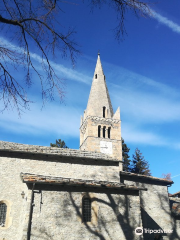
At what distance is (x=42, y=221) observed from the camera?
11.1 meters

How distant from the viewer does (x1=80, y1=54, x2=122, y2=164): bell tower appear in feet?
118

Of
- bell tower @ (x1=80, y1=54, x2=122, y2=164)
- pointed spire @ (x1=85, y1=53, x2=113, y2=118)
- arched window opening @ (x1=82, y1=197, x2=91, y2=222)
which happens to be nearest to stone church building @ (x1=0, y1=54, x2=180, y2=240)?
arched window opening @ (x1=82, y1=197, x2=91, y2=222)

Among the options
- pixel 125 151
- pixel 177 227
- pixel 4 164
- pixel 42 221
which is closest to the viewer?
pixel 42 221

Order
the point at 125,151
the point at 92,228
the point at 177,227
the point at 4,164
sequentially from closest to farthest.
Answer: the point at 92,228 → the point at 4,164 → the point at 177,227 → the point at 125,151

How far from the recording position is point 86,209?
12.4 metres

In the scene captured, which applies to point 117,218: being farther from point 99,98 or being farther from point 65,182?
point 99,98

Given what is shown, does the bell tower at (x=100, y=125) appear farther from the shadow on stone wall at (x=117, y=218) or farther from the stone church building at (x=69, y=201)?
the shadow on stone wall at (x=117, y=218)

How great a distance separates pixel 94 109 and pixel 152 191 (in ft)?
72.6

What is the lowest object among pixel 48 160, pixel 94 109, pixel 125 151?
pixel 48 160

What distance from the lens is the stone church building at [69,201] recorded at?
447 inches

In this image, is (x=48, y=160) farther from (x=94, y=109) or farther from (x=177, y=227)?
(x=94, y=109)

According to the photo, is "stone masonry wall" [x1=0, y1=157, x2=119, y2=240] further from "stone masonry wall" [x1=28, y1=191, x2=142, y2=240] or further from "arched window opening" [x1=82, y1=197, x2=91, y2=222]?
"arched window opening" [x1=82, y1=197, x2=91, y2=222]

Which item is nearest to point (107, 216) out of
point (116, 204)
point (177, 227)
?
point (116, 204)

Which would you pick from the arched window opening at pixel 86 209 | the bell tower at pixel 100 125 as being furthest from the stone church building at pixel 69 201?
the bell tower at pixel 100 125
